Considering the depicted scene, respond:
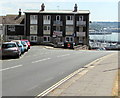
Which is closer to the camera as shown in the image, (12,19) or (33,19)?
(33,19)

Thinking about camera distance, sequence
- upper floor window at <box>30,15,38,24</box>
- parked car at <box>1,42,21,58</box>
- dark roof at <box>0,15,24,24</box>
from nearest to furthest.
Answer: parked car at <box>1,42,21,58</box> → upper floor window at <box>30,15,38,24</box> → dark roof at <box>0,15,24,24</box>

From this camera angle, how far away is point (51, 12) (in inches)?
3083

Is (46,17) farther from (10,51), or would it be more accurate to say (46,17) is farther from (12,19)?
(10,51)

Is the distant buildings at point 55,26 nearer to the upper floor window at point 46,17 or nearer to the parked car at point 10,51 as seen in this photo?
the upper floor window at point 46,17

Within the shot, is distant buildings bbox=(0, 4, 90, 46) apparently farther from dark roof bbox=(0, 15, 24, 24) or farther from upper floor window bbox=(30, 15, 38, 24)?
dark roof bbox=(0, 15, 24, 24)

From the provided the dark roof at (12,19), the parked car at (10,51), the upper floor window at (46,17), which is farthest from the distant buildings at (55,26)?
the parked car at (10,51)

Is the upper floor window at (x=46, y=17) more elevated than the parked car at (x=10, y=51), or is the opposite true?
the upper floor window at (x=46, y=17)

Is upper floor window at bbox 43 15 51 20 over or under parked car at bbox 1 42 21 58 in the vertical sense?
over

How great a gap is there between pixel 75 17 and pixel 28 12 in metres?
11.3

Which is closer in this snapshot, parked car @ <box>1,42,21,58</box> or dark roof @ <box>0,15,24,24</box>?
parked car @ <box>1,42,21,58</box>

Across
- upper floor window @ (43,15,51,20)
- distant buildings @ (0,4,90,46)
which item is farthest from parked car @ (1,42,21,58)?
upper floor window @ (43,15,51,20)

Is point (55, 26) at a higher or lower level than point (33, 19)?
lower

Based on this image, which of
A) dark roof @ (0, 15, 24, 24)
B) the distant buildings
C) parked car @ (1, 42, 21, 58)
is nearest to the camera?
parked car @ (1, 42, 21, 58)

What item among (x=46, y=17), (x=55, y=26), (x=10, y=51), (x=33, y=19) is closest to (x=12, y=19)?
(x=33, y=19)
